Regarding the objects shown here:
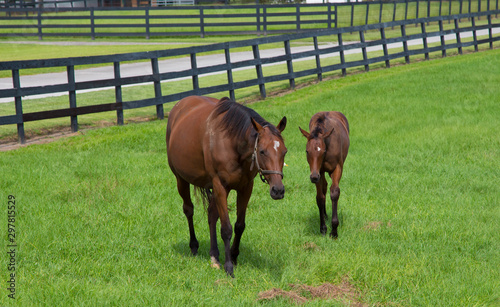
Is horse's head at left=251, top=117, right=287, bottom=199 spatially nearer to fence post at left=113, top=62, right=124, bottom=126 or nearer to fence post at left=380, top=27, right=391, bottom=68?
fence post at left=113, top=62, right=124, bottom=126

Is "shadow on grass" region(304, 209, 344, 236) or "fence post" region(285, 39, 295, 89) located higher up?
"fence post" region(285, 39, 295, 89)

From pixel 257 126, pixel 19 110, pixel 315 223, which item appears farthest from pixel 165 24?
pixel 257 126

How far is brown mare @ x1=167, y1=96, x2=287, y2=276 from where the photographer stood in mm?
4594

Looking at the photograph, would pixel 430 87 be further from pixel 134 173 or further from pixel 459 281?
pixel 459 281

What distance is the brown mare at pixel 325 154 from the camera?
579cm

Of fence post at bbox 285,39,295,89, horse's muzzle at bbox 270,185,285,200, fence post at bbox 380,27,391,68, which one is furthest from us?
fence post at bbox 380,27,391,68

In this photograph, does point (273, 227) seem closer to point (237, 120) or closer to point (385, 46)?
point (237, 120)

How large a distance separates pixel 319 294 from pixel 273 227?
169cm

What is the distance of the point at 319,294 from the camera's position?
4.55 meters

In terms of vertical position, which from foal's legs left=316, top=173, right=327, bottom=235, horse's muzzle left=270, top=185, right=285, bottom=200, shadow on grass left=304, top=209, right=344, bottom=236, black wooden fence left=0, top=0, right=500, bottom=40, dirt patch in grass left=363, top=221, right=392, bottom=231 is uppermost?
black wooden fence left=0, top=0, right=500, bottom=40

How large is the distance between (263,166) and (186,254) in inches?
62.6

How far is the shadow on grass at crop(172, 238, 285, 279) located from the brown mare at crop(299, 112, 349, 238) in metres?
0.99

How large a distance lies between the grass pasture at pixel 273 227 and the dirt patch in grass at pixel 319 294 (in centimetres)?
3

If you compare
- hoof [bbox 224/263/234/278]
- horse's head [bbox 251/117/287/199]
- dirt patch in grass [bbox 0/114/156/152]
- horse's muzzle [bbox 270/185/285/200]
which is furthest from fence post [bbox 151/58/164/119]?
horse's muzzle [bbox 270/185/285/200]
